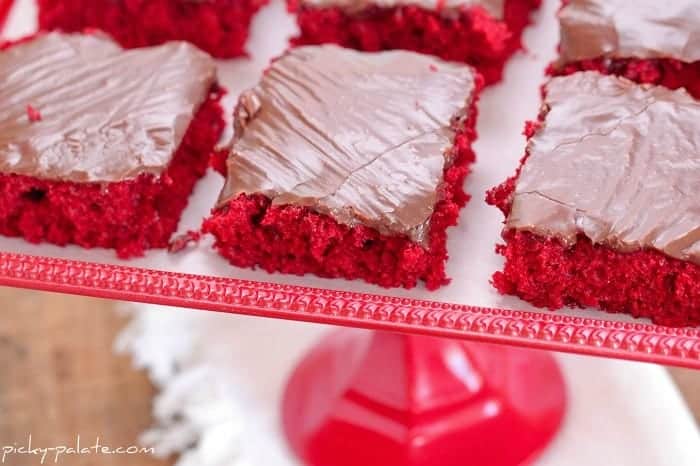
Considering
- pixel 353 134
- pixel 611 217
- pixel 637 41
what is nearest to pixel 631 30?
pixel 637 41

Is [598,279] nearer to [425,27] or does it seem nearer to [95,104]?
[425,27]

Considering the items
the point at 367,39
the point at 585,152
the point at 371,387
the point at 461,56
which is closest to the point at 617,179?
the point at 585,152

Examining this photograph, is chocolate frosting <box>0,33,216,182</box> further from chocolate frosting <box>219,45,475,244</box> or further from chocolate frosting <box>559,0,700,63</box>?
chocolate frosting <box>559,0,700,63</box>

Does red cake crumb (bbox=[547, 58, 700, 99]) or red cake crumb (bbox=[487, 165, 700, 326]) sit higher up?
red cake crumb (bbox=[547, 58, 700, 99])

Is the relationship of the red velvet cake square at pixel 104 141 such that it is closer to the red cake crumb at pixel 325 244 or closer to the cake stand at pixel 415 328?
the cake stand at pixel 415 328

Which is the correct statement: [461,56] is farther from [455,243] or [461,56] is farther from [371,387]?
[371,387]

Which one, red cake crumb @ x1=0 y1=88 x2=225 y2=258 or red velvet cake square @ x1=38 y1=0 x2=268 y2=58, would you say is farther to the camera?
red velvet cake square @ x1=38 y1=0 x2=268 y2=58

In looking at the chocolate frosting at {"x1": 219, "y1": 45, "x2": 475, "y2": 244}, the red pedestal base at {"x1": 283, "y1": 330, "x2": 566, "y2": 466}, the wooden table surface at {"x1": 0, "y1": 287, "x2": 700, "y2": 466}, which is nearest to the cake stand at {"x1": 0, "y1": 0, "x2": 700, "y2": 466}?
the red pedestal base at {"x1": 283, "y1": 330, "x2": 566, "y2": 466}
